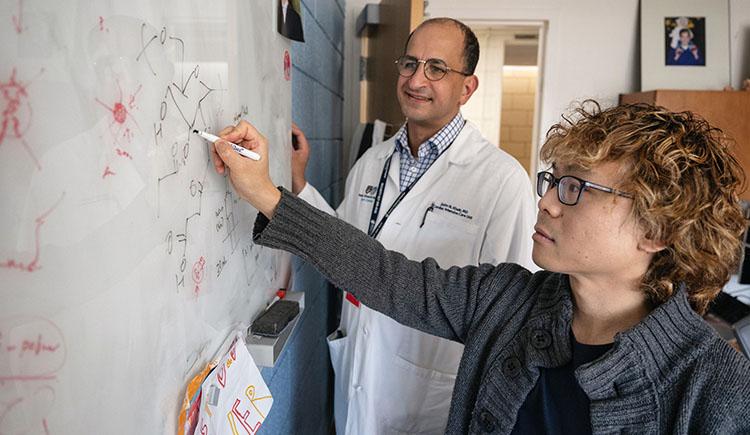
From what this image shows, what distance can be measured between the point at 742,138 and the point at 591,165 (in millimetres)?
2273

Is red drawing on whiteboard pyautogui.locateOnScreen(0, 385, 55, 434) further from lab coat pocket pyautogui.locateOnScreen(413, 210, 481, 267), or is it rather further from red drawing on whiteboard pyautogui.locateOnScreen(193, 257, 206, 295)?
lab coat pocket pyautogui.locateOnScreen(413, 210, 481, 267)

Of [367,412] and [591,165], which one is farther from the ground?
[591,165]

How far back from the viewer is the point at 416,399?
1.43 metres

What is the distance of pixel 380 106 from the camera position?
2.56m

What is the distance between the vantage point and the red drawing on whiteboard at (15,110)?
36 centimetres

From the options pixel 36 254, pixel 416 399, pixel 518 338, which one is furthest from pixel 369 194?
pixel 36 254

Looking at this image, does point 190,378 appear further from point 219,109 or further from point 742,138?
point 742,138

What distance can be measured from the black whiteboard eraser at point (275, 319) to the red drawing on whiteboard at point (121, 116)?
1.81ft

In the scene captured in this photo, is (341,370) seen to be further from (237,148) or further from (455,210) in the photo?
(237,148)

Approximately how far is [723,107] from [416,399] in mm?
2262

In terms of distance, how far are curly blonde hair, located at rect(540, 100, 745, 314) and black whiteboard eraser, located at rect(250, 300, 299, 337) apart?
0.63 metres

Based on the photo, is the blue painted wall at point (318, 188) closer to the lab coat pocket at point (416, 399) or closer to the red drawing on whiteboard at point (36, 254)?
the lab coat pocket at point (416, 399)

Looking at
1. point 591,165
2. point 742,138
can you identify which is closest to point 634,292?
point 591,165

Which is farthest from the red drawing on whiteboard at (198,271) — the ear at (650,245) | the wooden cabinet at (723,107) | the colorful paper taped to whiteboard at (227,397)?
the wooden cabinet at (723,107)
